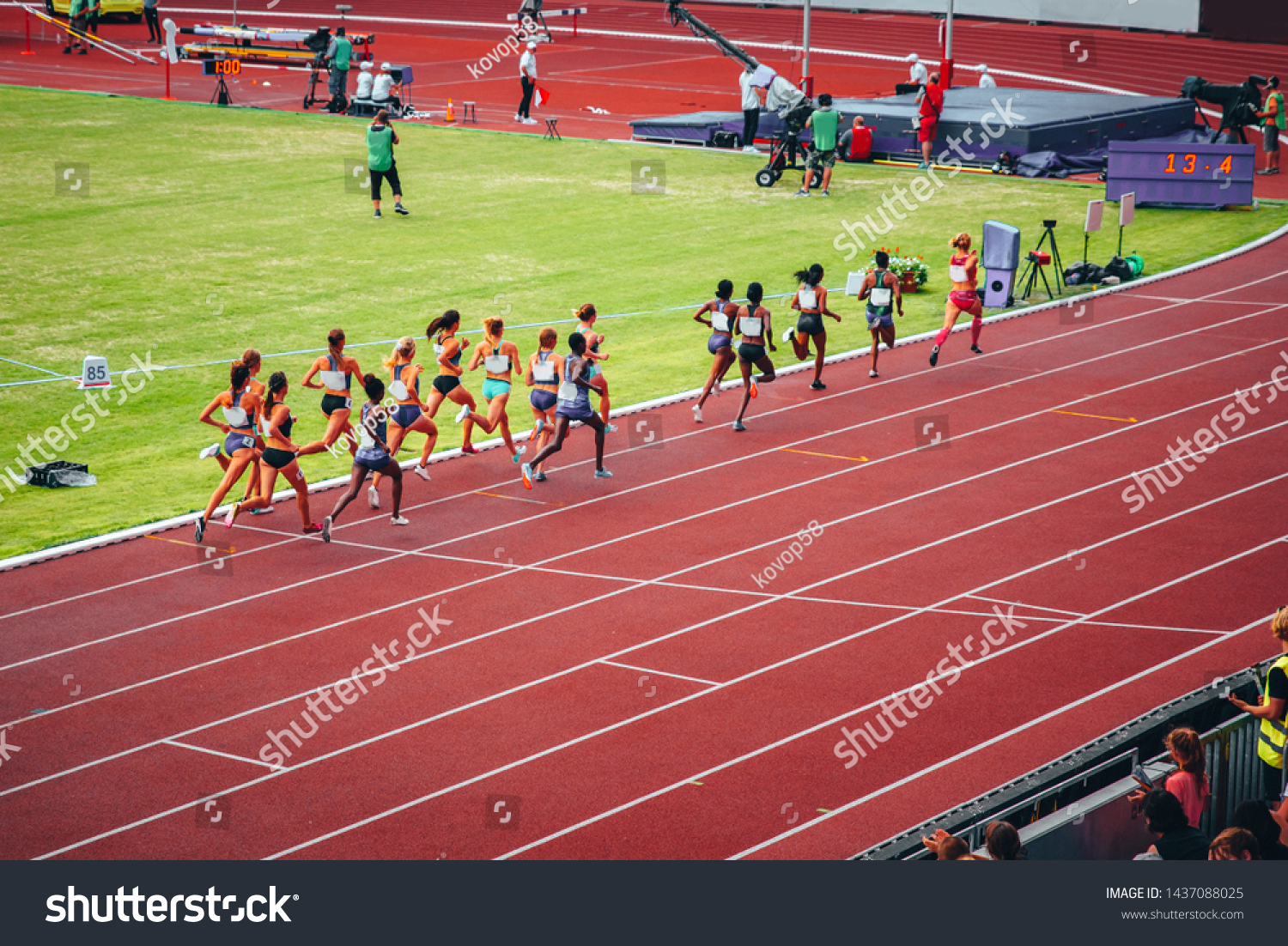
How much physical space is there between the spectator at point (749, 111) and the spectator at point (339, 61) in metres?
11.4

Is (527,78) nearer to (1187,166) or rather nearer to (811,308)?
(1187,166)

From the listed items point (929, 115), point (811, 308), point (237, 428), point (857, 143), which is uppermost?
point (929, 115)

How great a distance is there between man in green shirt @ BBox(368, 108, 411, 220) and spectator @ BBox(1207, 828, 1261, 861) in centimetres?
2215

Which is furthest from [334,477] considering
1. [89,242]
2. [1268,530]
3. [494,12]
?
[494,12]

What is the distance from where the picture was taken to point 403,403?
15383 millimetres

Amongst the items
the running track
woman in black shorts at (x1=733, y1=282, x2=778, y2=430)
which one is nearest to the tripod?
the running track

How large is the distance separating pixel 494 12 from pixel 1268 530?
56.9 meters

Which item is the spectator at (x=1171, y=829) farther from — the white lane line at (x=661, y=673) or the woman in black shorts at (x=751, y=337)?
the woman in black shorts at (x=751, y=337)

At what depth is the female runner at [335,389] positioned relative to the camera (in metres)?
14.7

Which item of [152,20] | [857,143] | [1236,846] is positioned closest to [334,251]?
[857,143]

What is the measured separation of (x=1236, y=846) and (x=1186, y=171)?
24.8 metres

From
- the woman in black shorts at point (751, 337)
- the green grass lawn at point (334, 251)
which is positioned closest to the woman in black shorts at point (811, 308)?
the woman in black shorts at point (751, 337)

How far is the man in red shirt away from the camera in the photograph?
3306cm

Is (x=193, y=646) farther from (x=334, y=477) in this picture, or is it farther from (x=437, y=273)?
(x=437, y=273)
